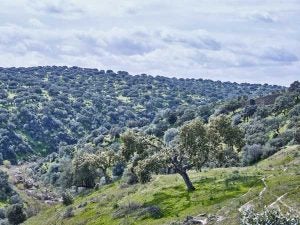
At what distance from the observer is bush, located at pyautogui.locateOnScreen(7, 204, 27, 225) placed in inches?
3935

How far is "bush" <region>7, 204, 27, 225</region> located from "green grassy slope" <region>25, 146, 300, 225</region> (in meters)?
13.4

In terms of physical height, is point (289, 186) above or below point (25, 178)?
above

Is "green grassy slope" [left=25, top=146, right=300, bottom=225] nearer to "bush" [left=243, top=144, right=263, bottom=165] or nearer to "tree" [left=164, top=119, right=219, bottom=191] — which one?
"tree" [left=164, top=119, right=219, bottom=191]

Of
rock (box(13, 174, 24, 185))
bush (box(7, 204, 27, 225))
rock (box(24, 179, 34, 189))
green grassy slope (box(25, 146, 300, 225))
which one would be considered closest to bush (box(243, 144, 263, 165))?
green grassy slope (box(25, 146, 300, 225))

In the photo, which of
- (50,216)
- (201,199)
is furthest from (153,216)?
(50,216)

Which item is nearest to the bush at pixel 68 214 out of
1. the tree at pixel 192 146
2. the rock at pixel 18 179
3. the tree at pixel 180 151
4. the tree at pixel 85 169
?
the tree at pixel 180 151

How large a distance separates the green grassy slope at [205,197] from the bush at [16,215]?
44.1 ft

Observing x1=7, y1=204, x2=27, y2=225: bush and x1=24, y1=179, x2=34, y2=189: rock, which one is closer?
x1=7, y1=204, x2=27, y2=225: bush

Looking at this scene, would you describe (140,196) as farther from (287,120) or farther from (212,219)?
(287,120)

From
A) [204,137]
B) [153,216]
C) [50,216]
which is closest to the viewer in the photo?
[153,216]

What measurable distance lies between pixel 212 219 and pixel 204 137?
759 inches

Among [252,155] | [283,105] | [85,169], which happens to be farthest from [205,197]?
[283,105]

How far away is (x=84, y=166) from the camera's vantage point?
109625mm

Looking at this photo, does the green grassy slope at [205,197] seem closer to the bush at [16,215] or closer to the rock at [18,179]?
the bush at [16,215]
